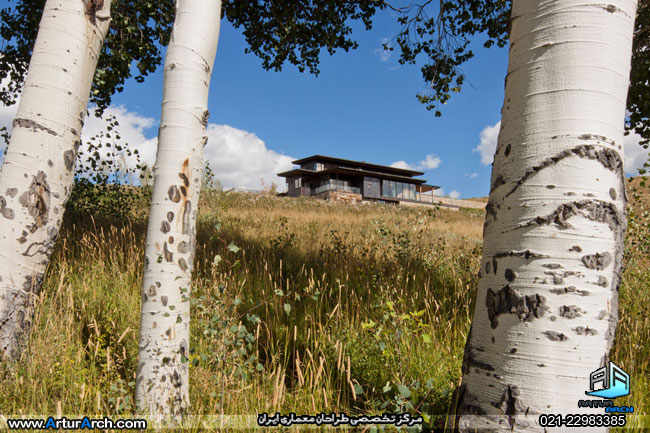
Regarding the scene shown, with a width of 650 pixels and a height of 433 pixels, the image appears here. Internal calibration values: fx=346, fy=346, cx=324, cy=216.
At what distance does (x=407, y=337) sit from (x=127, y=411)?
1.89 meters

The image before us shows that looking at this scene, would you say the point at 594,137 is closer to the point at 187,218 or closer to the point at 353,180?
the point at 187,218

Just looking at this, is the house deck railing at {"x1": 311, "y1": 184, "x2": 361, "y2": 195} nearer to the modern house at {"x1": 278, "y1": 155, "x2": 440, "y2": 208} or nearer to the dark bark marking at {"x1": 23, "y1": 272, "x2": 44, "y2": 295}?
the modern house at {"x1": 278, "y1": 155, "x2": 440, "y2": 208}

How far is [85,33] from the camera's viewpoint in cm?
283

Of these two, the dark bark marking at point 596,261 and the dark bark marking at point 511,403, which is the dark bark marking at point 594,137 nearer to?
the dark bark marking at point 596,261

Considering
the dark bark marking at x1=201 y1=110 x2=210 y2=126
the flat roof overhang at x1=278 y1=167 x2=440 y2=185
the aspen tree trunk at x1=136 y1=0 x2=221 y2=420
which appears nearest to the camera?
the aspen tree trunk at x1=136 y1=0 x2=221 y2=420

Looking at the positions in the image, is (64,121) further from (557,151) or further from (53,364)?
(557,151)

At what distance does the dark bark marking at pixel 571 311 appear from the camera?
1231mm

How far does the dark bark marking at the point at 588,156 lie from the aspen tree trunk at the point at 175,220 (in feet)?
5.93

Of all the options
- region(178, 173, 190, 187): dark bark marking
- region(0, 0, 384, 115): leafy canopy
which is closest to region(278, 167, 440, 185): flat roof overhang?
region(0, 0, 384, 115): leafy canopy

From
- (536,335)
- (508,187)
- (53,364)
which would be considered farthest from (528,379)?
(53,364)

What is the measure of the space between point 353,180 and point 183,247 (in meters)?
37.7

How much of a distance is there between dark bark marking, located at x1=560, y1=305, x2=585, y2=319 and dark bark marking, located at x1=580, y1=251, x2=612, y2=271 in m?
0.16

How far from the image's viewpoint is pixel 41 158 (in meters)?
2.60

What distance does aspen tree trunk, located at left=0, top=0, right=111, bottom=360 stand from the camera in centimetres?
253
